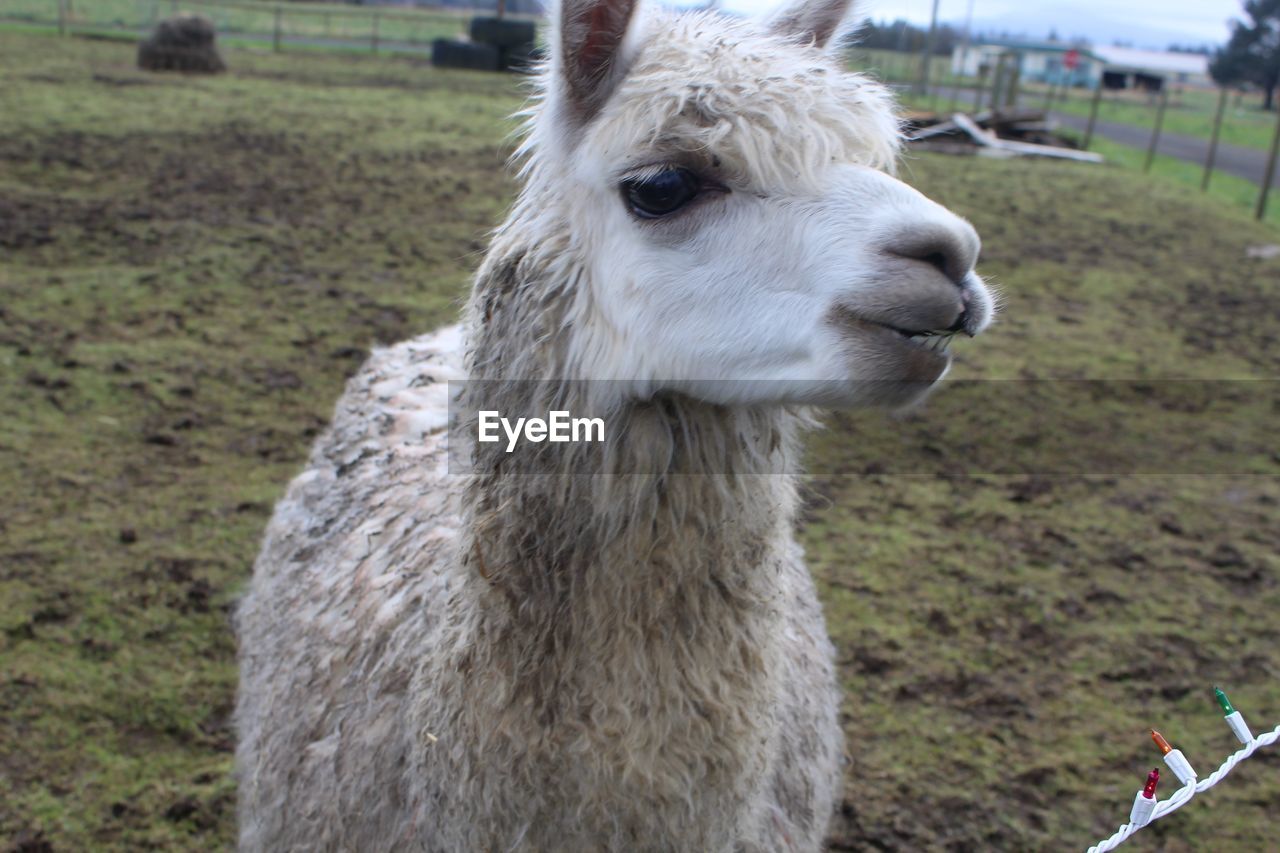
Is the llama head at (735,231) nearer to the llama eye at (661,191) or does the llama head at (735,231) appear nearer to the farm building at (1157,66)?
the llama eye at (661,191)

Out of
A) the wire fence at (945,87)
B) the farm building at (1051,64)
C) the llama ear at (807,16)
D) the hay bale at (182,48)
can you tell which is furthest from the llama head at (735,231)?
the farm building at (1051,64)

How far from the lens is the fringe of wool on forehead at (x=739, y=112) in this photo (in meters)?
1.61

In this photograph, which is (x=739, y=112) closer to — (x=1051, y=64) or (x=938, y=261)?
(x=938, y=261)

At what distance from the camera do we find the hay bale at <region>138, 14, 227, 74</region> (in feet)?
55.5

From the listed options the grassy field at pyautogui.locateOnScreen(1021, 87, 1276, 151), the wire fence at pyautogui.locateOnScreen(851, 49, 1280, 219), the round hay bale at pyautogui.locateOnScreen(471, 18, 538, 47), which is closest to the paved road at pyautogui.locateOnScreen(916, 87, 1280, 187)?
the wire fence at pyautogui.locateOnScreen(851, 49, 1280, 219)

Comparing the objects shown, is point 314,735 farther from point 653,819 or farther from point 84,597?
point 84,597

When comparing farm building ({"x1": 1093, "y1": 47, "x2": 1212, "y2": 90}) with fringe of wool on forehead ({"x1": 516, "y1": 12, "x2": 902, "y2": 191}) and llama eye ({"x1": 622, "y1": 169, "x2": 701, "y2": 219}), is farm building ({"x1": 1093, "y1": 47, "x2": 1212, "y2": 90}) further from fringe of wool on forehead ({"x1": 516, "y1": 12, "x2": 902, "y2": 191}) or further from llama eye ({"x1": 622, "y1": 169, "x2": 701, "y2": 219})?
llama eye ({"x1": 622, "y1": 169, "x2": 701, "y2": 219})

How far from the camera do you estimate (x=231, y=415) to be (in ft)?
17.5

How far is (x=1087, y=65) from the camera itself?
7169 centimetres

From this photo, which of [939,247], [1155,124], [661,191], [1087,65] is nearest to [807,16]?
[661,191]

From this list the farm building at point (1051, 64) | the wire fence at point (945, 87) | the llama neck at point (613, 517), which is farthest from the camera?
the farm building at point (1051, 64)

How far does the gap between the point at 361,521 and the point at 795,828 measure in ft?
3.96

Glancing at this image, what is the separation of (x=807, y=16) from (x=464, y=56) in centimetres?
2272

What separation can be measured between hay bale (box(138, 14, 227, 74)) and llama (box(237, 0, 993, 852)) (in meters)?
17.2
